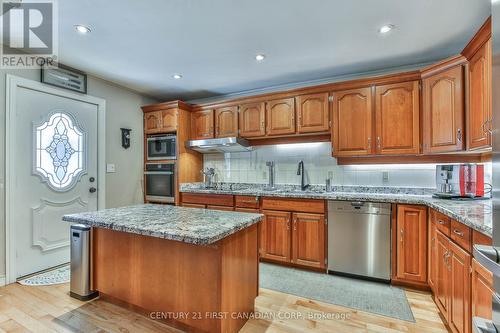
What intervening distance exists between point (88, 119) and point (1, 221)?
1496mm

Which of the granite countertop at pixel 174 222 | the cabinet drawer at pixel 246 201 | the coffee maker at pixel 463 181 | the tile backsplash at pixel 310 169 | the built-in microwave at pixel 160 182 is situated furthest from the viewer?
the built-in microwave at pixel 160 182

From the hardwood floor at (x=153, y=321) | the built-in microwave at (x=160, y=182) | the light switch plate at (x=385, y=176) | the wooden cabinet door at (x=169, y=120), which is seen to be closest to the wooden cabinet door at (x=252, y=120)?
the wooden cabinet door at (x=169, y=120)

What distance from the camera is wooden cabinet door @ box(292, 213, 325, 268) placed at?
286cm

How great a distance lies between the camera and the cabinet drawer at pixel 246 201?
3.21m

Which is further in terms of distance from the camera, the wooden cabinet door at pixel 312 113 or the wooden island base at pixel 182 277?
the wooden cabinet door at pixel 312 113

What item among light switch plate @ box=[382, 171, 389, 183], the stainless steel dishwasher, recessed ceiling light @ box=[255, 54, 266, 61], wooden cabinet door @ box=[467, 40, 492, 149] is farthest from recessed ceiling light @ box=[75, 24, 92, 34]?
light switch plate @ box=[382, 171, 389, 183]

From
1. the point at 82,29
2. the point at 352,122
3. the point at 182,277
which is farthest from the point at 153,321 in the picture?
the point at 352,122

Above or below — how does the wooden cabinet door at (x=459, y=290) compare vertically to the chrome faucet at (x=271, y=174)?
below

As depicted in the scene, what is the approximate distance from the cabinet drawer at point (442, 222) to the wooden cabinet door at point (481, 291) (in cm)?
47

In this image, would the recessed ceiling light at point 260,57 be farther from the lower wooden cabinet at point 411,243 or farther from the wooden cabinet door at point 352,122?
the lower wooden cabinet at point 411,243

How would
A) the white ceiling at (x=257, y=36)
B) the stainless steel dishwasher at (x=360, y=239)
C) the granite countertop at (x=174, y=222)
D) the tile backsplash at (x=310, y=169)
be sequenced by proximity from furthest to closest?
the tile backsplash at (x=310, y=169)
the stainless steel dishwasher at (x=360, y=239)
the white ceiling at (x=257, y=36)
the granite countertop at (x=174, y=222)

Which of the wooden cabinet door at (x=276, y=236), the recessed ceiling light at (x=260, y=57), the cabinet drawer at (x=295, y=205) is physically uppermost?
the recessed ceiling light at (x=260, y=57)

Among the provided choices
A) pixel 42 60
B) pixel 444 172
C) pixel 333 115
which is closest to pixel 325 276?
pixel 444 172

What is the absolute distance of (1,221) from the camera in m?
2.57
